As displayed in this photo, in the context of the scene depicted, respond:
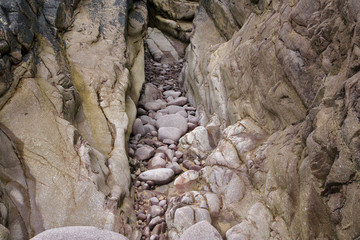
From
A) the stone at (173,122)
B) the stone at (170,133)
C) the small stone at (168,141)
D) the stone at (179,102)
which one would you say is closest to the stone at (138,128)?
the stone at (170,133)

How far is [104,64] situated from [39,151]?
10.6 feet

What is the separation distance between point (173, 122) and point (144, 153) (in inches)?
59.3

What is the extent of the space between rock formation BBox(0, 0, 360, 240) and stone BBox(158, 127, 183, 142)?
27 millimetres

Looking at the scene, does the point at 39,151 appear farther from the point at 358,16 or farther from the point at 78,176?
the point at 358,16

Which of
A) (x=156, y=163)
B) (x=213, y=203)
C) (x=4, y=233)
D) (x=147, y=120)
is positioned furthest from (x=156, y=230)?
(x=147, y=120)

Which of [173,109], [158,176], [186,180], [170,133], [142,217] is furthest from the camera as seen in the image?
[173,109]

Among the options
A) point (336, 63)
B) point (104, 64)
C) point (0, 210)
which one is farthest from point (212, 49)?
point (0, 210)

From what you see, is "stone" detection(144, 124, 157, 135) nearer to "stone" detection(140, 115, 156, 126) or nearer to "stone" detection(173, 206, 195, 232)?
"stone" detection(140, 115, 156, 126)

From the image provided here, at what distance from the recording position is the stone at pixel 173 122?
7.48 m

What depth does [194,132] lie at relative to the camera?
6668 mm

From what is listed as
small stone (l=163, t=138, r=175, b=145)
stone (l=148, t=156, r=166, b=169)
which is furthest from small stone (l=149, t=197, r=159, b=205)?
small stone (l=163, t=138, r=175, b=145)

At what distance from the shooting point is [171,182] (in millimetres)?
5816

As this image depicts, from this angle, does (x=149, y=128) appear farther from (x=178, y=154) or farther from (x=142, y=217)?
(x=142, y=217)

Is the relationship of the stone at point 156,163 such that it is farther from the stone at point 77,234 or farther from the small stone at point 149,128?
the stone at point 77,234
